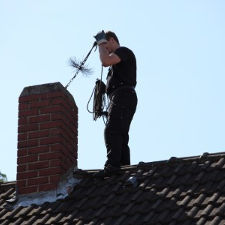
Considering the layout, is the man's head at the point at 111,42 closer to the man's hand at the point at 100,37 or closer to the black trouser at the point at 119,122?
the man's hand at the point at 100,37

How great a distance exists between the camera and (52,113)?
8773 mm

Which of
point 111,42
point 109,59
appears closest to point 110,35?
point 111,42

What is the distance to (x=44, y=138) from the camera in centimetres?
867

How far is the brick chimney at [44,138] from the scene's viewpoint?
8492 mm

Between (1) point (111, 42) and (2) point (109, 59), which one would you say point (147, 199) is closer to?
(2) point (109, 59)

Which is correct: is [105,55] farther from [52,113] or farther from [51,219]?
[51,219]

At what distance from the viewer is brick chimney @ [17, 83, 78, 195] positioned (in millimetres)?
8492

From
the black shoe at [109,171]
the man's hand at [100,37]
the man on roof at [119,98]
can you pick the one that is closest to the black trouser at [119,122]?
the man on roof at [119,98]

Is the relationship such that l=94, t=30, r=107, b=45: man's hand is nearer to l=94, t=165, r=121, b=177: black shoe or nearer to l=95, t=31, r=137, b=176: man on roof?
l=95, t=31, r=137, b=176: man on roof

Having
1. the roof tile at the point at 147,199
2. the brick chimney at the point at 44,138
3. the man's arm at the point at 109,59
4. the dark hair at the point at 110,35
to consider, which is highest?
the dark hair at the point at 110,35

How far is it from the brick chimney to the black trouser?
48 cm

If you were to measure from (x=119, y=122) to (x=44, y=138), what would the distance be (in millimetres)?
844

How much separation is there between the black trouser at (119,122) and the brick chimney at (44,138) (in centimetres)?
48

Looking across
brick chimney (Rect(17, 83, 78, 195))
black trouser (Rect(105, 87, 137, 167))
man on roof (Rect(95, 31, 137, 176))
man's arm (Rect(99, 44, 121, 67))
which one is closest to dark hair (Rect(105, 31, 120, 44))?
man on roof (Rect(95, 31, 137, 176))
